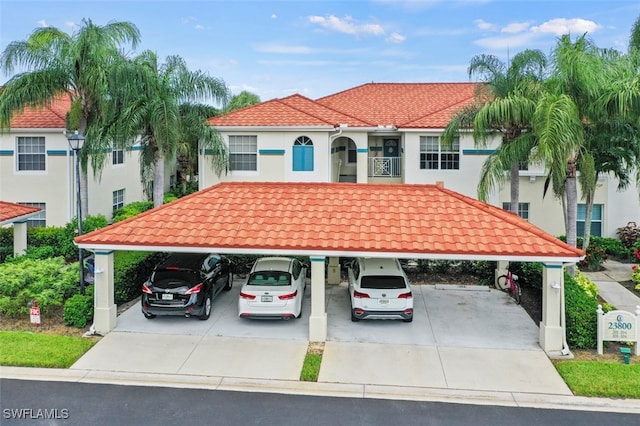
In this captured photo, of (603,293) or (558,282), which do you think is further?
(603,293)

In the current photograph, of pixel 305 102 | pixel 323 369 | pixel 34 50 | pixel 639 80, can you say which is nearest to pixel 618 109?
pixel 639 80

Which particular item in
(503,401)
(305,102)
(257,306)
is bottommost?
(503,401)

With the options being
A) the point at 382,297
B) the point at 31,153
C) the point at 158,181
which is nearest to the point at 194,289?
the point at 382,297

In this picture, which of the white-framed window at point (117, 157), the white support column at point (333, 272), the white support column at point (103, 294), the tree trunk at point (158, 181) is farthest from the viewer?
the white-framed window at point (117, 157)

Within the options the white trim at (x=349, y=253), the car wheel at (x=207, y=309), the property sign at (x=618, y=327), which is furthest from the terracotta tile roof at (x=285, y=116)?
the property sign at (x=618, y=327)

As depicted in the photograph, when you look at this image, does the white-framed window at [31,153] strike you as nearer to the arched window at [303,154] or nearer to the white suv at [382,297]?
the arched window at [303,154]

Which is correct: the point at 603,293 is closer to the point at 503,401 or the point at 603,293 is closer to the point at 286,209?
the point at 503,401

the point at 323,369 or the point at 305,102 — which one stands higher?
the point at 305,102
